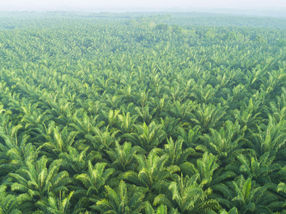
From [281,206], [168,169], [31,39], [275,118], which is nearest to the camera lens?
[281,206]

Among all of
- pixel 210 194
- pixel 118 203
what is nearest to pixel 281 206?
pixel 210 194

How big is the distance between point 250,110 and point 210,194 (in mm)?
7071

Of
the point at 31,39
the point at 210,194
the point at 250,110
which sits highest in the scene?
the point at 31,39

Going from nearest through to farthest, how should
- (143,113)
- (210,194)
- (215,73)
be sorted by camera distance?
1. (210,194)
2. (143,113)
3. (215,73)

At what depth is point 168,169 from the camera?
8453mm

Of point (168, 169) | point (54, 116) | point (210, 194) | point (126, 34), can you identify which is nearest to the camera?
point (210, 194)

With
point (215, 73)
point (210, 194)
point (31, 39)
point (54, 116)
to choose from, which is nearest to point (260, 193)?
point (210, 194)

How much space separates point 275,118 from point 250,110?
142cm

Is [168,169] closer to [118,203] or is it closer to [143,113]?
[118,203]

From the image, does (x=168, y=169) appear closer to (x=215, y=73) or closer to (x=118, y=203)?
(x=118, y=203)

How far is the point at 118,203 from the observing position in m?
7.12

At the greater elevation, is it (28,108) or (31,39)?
(31,39)

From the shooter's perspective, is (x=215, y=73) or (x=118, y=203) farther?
(x=215, y=73)

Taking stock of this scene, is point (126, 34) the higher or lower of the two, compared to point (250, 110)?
higher
